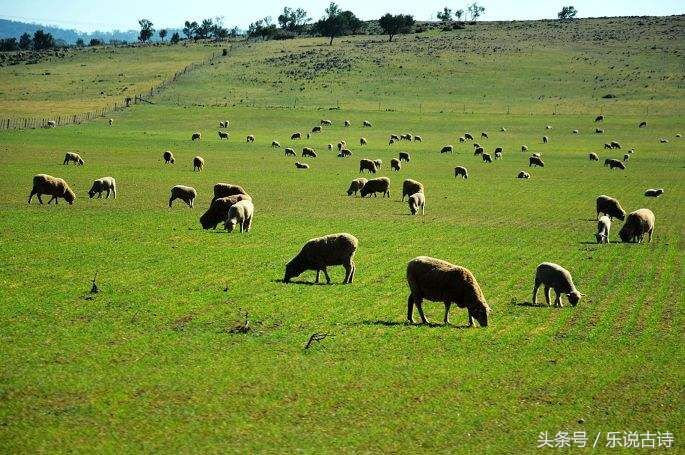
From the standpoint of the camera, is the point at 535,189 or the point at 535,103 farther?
the point at 535,103

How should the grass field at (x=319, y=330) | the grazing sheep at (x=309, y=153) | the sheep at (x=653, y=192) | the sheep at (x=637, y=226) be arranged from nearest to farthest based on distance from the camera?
the grass field at (x=319, y=330), the sheep at (x=637, y=226), the sheep at (x=653, y=192), the grazing sheep at (x=309, y=153)

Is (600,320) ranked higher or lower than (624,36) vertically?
lower

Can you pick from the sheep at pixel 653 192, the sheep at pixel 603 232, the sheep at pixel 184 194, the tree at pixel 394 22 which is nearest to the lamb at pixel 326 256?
the sheep at pixel 603 232

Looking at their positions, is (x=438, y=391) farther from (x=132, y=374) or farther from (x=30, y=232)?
(x=30, y=232)

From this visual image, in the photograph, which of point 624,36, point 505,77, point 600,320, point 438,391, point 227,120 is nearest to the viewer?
point 438,391

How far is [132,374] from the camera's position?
45.6 ft

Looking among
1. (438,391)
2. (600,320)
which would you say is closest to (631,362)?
(600,320)

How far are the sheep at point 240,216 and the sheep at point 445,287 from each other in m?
13.4

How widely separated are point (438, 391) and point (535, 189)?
35681mm

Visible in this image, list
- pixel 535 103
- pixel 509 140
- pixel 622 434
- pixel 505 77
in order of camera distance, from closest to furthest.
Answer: pixel 622 434 < pixel 509 140 < pixel 535 103 < pixel 505 77

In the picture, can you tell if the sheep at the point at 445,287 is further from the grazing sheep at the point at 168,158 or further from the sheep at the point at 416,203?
the grazing sheep at the point at 168,158

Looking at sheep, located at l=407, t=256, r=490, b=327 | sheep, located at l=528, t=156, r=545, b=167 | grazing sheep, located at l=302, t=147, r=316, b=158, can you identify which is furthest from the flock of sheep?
grazing sheep, located at l=302, t=147, r=316, b=158

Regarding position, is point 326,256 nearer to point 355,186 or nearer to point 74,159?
point 355,186

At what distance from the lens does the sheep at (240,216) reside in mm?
29953
